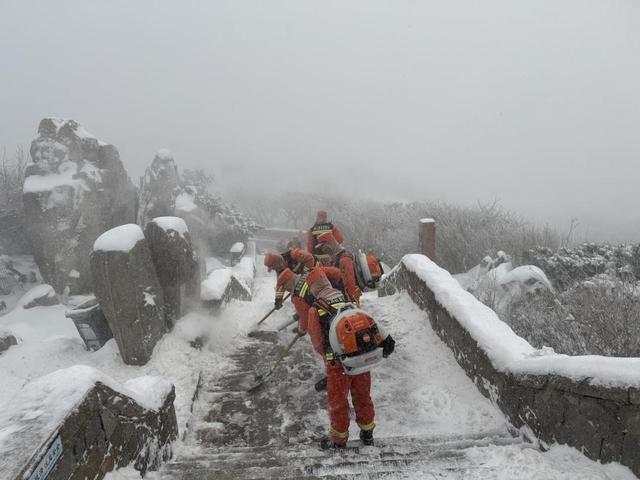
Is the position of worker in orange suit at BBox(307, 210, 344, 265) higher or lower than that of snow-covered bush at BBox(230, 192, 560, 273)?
higher

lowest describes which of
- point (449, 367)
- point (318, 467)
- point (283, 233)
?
point (283, 233)

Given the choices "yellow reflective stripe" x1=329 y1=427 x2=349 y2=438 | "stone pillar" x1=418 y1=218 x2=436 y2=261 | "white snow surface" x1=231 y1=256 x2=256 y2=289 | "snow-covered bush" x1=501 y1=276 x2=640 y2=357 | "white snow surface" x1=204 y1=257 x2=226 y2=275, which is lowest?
"white snow surface" x1=204 y1=257 x2=226 y2=275

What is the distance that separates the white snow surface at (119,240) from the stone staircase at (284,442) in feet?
6.33

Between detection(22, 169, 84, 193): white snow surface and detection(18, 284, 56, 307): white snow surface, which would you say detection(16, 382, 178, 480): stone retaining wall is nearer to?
detection(18, 284, 56, 307): white snow surface

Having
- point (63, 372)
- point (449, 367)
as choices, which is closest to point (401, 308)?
point (449, 367)

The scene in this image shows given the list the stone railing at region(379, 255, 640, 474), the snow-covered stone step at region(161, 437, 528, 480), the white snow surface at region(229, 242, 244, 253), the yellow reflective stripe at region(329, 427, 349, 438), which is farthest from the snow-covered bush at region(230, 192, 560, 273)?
the yellow reflective stripe at region(329, 427, 349, 438)

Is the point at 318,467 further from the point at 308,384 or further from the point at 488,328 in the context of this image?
the point at 488,328

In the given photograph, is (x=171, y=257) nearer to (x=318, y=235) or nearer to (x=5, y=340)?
(x=318, y=235)

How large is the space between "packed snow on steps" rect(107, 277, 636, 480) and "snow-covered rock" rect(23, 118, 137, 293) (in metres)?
11.1

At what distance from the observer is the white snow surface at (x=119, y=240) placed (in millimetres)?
5434

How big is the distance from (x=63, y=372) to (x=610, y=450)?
12.4 feet

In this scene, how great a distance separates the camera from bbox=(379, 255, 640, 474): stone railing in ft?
9.89

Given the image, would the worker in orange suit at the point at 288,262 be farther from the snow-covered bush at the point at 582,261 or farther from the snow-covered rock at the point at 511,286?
the snow-covered bush at the point at 582,261

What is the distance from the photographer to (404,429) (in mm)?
4414
